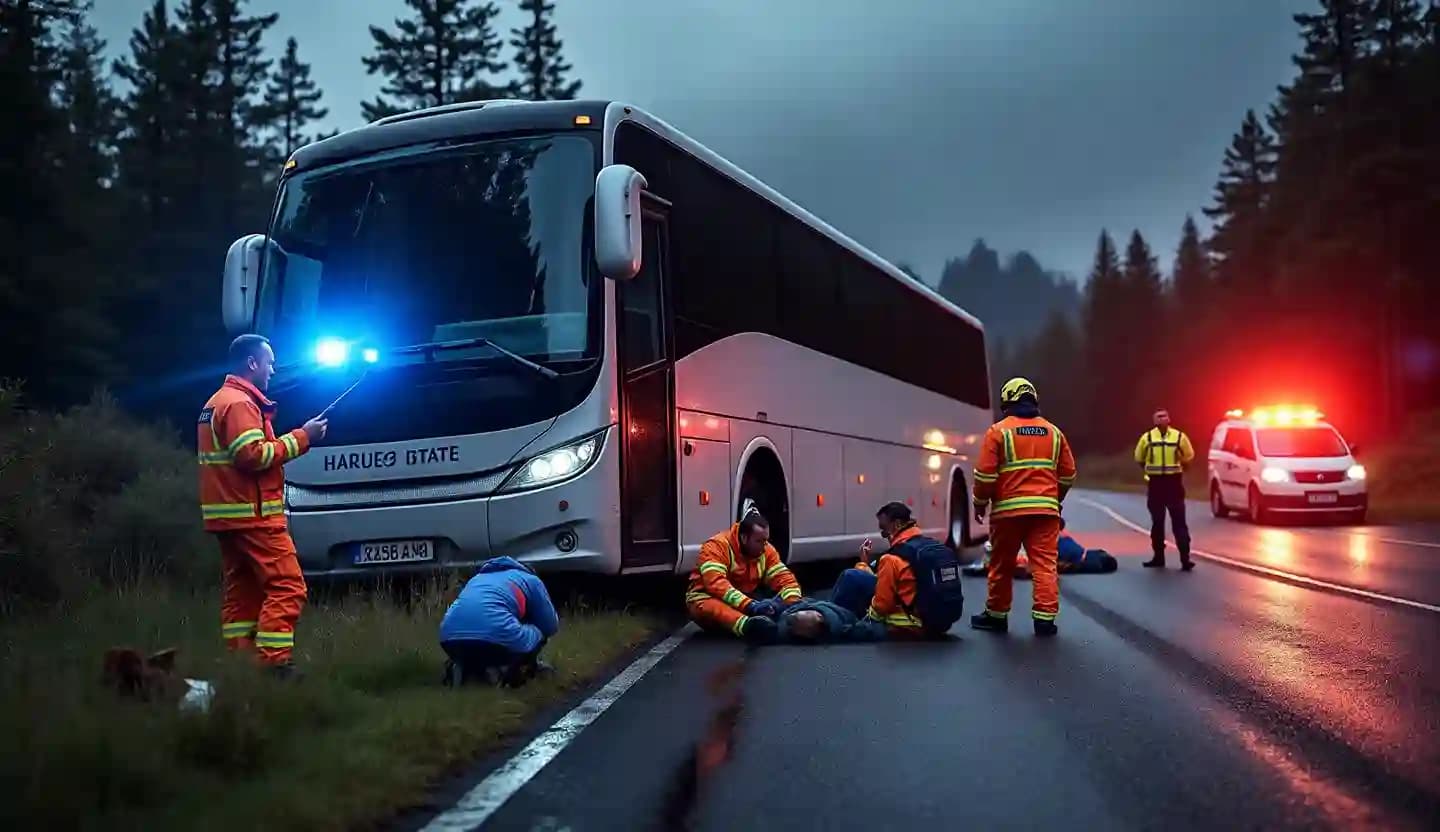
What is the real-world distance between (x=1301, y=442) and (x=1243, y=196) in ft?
171

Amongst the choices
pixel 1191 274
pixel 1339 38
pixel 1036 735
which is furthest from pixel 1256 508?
pixel 1191 274

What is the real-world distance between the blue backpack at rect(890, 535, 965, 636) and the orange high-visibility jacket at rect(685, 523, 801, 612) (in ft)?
3.17

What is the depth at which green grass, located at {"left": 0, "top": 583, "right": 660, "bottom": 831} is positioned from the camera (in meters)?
→ 4.58

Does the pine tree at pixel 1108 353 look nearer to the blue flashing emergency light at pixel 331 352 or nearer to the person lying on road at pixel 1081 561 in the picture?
the person lying on road at pixel 1081 561

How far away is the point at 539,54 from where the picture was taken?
51156mm

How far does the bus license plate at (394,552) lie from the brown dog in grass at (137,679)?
426 centimetres

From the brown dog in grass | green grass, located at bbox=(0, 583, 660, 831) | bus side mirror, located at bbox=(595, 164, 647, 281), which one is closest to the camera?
green grass, located at bbox=(0, 583, 660, 831)

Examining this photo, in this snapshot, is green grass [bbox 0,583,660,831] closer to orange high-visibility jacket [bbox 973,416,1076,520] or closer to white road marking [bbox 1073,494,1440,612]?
orange high-visibility jacket [bbox 973,416,1076,520]

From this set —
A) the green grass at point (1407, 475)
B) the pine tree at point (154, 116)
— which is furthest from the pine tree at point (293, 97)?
the green grass at point (1407, 475)

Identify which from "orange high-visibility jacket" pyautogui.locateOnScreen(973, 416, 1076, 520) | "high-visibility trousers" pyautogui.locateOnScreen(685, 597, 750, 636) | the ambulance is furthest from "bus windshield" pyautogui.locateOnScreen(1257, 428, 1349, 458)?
"high-visibility trousers" pyautogui.locateOnScreen(685, 597, 750, 636)

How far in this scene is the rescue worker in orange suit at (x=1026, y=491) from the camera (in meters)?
10.6

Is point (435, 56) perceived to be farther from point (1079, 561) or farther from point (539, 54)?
point (1079, 561)

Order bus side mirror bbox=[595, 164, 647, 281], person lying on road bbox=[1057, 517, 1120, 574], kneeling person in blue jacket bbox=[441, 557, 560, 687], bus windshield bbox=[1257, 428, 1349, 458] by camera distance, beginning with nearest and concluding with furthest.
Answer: kneeling person in blue jacket bbox=[441, 557, 560, 687]
bus side mirror bbox=[595, 164, 647, 281]
person lying on road bbox=[1057, 517, 1120, 574]
bus windshield bbox=[1257, 428, 1349, 458]

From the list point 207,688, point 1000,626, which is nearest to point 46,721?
point 207,688
